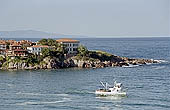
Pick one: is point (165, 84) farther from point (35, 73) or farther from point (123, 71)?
point (35, 73)

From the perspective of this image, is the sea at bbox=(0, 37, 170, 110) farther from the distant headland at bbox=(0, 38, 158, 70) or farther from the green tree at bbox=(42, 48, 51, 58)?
the green tree at bbox=(42, 48, 51, 58)

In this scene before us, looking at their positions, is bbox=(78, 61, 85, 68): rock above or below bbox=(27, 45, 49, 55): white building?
below

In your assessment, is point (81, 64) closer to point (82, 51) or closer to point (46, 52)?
point (82, 51)

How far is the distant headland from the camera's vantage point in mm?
168500

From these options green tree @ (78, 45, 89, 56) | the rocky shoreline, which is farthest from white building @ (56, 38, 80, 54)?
the rocky shoreline

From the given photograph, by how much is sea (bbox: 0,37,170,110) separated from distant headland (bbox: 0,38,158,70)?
8.61 metres

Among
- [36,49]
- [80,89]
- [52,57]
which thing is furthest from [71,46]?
[80,89]

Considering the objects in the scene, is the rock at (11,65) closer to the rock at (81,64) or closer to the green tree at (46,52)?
the green tree at (46,52)

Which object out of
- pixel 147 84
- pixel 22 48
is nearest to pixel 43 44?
pixel 22 48

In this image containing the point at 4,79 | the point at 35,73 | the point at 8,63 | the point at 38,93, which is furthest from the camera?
the point at 8,63

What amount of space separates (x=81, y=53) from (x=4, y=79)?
51.9m

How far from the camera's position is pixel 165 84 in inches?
4847

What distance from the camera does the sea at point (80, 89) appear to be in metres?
93.7

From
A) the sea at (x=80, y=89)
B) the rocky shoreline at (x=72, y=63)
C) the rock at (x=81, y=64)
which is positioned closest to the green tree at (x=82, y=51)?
the rocky shoreline at (x=72, y=63)
